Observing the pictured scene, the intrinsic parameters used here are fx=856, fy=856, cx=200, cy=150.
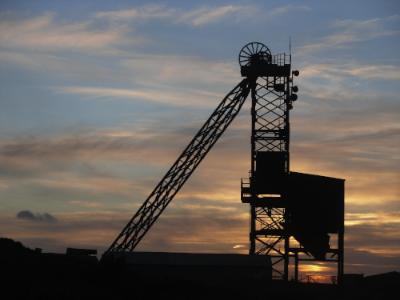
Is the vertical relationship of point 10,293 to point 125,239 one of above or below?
below

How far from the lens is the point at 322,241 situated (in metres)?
82.4

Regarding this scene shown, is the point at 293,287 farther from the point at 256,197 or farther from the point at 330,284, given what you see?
the point at 256,197

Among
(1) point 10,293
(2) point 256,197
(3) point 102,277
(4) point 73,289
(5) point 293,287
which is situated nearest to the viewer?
(1) point 10,293

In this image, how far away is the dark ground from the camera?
188 feet

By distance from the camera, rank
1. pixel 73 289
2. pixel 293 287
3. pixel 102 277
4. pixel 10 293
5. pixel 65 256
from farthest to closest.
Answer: pixel 293 287 → pixel 65 256 → pixel 102 277 → pixel 73 289 → pixel 10 293

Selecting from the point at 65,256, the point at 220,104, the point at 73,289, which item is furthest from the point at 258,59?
the point at 73,289

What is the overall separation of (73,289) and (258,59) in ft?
125

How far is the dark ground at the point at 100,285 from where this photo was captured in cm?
5740

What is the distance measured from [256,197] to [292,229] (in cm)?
491

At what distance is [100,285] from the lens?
6219 cm

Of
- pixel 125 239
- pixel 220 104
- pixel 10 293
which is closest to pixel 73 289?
pixel 10 293

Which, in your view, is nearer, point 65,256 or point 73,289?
point 73,289

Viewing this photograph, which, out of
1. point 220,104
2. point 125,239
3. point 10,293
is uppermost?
point 220,104

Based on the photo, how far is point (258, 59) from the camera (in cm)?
8844
